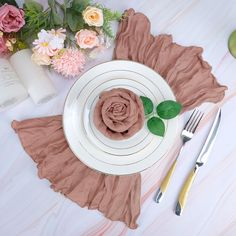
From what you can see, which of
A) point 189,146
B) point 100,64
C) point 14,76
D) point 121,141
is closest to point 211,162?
point 189,146

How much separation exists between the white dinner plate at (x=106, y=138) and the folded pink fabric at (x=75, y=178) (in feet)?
0.11

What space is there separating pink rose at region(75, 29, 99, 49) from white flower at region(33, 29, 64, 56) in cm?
3

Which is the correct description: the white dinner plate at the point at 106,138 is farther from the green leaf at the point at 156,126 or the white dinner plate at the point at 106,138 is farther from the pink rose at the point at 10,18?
the pink rose at the point at 10,18

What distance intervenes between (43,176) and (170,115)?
0.86 feet

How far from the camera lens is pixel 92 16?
699mm

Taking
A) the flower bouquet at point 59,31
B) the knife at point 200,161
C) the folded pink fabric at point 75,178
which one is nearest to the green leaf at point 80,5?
the flower bouquet at point 59,31

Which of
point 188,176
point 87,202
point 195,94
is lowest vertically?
point 87,202

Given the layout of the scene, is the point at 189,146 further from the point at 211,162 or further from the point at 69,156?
the point at 69,156

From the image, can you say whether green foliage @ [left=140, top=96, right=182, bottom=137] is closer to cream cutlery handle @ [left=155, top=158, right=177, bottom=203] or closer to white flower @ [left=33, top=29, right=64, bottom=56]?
cream cutlery handle @ [left=155, top=158, right=177, bottom=203]

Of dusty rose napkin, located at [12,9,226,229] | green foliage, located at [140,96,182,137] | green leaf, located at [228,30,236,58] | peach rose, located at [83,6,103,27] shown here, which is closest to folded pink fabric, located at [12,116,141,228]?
dusty rose napkin, located at [12,9,226,229]

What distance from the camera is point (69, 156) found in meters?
0.74

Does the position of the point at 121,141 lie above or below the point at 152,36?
below

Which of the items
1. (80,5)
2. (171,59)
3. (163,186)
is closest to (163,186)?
(163,186)

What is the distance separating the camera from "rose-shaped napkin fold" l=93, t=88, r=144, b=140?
65cm
